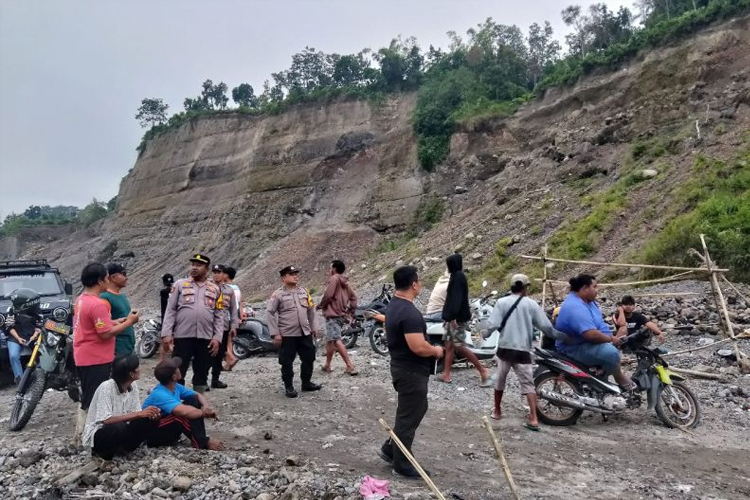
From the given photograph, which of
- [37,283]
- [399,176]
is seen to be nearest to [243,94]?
[399,176]

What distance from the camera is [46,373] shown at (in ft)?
20.2

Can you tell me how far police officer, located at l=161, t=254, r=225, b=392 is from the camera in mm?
6363

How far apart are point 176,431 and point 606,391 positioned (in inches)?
160

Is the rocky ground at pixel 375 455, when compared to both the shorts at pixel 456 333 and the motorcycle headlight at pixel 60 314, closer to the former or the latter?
the shorts at pixel 456 333

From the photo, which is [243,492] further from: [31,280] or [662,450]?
[31,280]

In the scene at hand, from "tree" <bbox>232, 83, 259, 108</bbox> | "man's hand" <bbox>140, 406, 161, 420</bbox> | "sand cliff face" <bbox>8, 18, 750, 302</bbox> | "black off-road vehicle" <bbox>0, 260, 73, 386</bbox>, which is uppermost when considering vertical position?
"tree" <bbox>232, 83, 259, 108</bbox>

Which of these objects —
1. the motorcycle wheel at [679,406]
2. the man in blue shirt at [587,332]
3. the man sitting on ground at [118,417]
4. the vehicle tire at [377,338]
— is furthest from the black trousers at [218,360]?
the motorcycle wheel at [679,406]

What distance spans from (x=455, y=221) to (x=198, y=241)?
58.5 ft

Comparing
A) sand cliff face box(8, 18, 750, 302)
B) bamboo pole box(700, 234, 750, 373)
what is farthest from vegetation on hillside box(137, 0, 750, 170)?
bamboo pole box(700, 234, 750, 373)

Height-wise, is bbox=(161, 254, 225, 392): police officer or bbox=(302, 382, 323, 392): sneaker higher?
bbox=(161, 254, 225, 392): police officer

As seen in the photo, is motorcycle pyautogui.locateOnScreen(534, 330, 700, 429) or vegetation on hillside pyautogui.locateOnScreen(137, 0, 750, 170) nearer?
motorcycle pyautogui.locateOnScreen(534, 330, 700, 429)

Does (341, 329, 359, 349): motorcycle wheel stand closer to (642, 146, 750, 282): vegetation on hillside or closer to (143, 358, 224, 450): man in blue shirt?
(143, 358, 224, 450): man in blue shirt

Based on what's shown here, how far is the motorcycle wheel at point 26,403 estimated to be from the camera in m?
6.00

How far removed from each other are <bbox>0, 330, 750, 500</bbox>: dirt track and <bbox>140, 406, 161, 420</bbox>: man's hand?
693 mm
